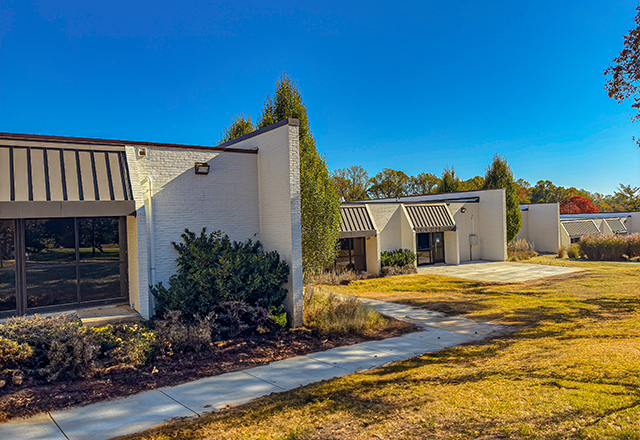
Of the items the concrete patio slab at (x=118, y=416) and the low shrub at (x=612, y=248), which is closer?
the concrete patio slab at (x=118, y=416)

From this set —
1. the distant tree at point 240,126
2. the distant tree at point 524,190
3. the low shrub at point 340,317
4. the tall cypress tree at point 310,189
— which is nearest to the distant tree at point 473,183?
the distant tree at point 524,190

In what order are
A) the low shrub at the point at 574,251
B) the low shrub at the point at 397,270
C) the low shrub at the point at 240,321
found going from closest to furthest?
the low shrub at the point at 240,321, the low shrub at the point at 397,270, the low shrub at the point at 574,251

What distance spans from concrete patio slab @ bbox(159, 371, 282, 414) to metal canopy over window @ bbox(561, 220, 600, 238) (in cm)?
3551

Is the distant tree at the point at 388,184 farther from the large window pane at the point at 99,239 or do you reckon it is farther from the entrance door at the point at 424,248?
the large window pane at the point at 99,239

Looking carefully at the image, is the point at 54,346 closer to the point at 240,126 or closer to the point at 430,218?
the point at 240,126

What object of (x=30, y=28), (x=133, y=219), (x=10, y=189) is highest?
(x=30, y=28)

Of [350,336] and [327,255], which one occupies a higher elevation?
[327,255]

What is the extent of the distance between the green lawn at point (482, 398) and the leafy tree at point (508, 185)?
65.8ft

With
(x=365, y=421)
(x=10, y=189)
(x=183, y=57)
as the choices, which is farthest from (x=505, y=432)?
(x=183, y=57)

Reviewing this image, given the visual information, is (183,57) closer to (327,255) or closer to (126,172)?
(126,172)

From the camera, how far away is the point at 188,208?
10.8 meters

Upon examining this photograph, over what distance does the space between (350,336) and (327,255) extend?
423cm

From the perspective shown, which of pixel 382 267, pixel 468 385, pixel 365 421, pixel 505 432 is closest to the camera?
pixel 505 432

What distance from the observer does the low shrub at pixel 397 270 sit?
21.2 meters
